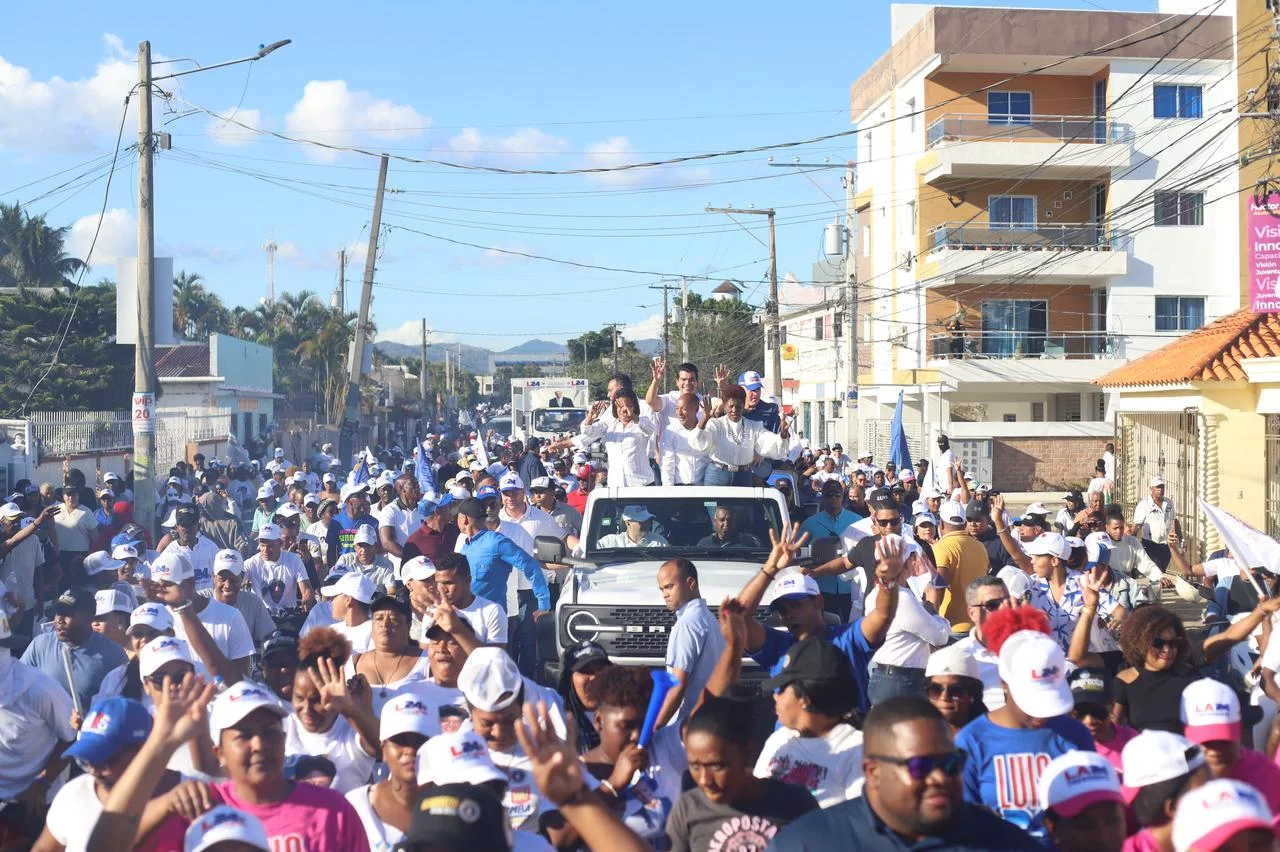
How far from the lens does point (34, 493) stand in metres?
14.1

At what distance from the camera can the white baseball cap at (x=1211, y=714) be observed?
444 cm

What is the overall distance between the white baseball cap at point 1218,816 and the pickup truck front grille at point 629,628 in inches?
205

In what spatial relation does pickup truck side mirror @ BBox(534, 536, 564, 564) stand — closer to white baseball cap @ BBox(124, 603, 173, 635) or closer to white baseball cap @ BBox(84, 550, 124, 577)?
white baseball cap @ BBox(124, 603, 173, 635)

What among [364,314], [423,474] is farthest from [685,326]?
[423,474]

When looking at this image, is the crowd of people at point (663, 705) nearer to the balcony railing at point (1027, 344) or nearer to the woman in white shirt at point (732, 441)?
the woman in white shirt at point (732, 441)

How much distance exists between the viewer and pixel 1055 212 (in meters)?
39.0

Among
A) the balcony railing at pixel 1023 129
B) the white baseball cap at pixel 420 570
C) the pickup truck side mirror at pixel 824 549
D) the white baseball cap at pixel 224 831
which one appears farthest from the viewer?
the balcony railing at pixel 1023 129

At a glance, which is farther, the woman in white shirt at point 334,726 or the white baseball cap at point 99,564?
the white baseball cap at point 99,564

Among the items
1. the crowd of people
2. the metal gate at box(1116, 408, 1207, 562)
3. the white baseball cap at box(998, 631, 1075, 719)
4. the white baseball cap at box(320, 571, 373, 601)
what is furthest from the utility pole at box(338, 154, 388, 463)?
the white baseball cap at box(998, 631, 1075, 719)

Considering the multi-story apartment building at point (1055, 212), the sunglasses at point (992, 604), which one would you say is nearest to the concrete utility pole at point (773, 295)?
the multi-story apartment building at point (1055, 212)

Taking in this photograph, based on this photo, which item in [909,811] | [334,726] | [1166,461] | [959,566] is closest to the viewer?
[909,811]

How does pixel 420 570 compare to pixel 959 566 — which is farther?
pixel 959 566

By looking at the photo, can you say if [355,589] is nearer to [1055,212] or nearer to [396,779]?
[396,779]

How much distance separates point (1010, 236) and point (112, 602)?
113 feet
